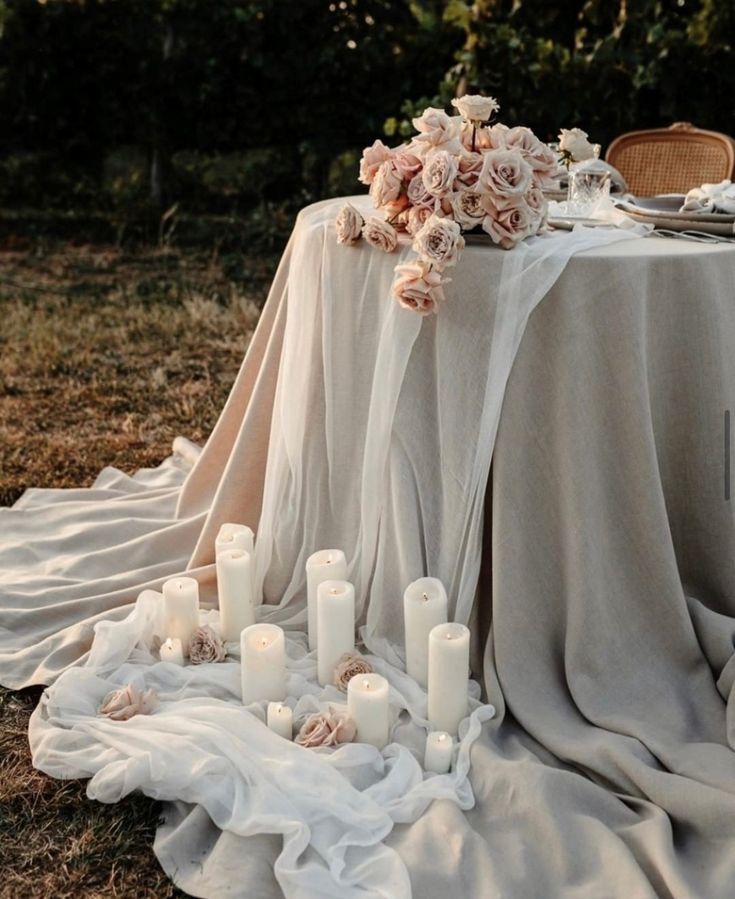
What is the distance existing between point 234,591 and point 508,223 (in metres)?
1.03

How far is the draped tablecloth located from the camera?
1926 millimetres

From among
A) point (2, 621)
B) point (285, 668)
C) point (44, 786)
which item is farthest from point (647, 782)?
point (2, 621)

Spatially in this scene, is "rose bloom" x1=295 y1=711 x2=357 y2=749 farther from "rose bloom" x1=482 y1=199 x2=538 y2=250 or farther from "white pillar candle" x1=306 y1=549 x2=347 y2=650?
"rose bloom" x1=482 y1=199 x2=538 y2=250

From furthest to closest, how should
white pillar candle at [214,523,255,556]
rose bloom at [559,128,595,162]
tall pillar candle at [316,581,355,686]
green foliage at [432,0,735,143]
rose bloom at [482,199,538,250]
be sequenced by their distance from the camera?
green foliage at [432,0,735,143]
rose bloom at [559,128,595,162]
white pillar candle at [214,523,255,556]
tall pillar candle at [316,581,355,686]
rose bloom at [482,199,538,250]

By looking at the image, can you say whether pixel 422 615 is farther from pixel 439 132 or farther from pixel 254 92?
pixel 254 92

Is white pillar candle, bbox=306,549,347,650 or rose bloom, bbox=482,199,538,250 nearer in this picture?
rose bloom, bbox=482,199,538,250

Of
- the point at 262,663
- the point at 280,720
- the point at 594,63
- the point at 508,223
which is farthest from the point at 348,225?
the point at 594,63

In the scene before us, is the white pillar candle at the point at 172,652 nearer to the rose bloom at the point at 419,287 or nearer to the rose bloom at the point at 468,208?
the rose bloom at the point at 419,287

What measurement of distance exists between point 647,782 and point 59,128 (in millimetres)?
6620

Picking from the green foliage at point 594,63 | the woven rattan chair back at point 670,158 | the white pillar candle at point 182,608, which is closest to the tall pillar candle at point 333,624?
the white pillar candle at point 182,608

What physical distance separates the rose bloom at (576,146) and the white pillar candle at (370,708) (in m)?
1.49

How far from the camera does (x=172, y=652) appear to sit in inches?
94.3

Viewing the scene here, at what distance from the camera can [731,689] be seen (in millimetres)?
2129

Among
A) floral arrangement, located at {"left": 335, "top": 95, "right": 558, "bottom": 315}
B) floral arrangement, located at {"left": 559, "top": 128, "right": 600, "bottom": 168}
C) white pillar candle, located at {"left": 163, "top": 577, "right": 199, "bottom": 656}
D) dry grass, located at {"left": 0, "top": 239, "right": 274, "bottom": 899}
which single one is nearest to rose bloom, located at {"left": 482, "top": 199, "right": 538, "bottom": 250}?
floral arrangement, located at {"left": 335, "top": 95, "right": 558, "bottom": 315}
